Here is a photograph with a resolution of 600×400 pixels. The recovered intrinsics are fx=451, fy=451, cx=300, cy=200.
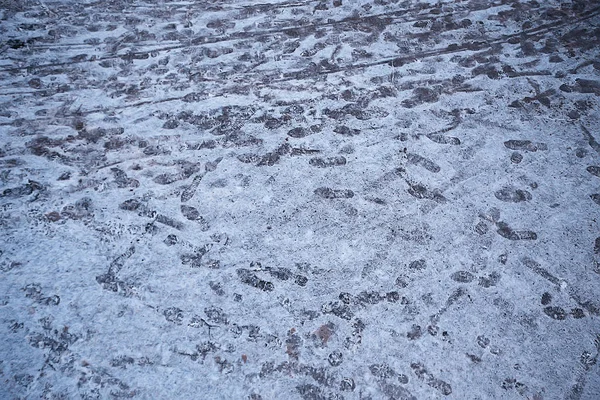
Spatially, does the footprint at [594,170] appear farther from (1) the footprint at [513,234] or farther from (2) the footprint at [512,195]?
(1) the footprint at [513,234]

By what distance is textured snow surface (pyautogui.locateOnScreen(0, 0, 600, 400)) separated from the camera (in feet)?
5.60

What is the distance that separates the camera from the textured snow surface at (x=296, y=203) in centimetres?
171

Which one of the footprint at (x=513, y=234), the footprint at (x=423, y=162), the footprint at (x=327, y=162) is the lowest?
the footprint at (x=513, y=234)

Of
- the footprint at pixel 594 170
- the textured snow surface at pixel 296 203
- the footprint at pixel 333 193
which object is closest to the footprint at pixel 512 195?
the textured snow surface at pixel 296 203

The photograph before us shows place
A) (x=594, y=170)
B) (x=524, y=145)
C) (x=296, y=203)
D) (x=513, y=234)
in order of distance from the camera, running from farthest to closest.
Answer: (x=524, y=145) < (x=594, y=170) < (x=296, y=203) < (x=513, y=234)

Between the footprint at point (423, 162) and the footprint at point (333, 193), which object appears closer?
the footprint at point (333, 193)

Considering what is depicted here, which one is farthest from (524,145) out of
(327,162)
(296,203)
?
(296,203)

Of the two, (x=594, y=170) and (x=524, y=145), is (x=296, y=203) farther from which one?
(x=594, y=170)

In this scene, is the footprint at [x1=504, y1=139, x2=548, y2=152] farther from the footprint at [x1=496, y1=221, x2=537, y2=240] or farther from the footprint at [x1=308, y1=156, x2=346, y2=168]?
the footprint at [x1=308, y1=156, x2=346, y2=168]

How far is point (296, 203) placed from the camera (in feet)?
7.24

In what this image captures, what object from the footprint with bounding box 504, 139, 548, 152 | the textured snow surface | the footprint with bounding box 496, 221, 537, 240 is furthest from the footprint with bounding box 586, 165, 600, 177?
the footprint with bounding box 496, 221, 537, 240

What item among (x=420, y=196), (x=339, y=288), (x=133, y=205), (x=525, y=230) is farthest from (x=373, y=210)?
(x=133, y=205)

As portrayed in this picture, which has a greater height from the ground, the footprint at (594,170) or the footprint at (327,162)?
the footprint at (327,162)

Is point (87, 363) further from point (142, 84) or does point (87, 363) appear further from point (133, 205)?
point (142, 84)
